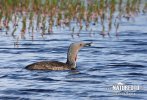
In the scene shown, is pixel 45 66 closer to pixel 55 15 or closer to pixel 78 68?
pixel 78 68

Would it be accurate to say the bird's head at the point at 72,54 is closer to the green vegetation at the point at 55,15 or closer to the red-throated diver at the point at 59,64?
the red-throated diver at the point at 59,64

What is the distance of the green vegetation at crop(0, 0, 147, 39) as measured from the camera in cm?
2686

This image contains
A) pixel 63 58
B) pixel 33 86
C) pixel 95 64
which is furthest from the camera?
pixel 63 58

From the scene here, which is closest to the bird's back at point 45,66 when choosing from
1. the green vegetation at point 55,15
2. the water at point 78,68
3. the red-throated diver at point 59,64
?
the red-throated diver at point 59,64

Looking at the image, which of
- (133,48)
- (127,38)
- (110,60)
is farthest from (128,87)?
(127,38)

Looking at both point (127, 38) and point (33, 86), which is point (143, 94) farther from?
point (127, 38)

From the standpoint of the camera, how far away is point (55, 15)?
29750 mm

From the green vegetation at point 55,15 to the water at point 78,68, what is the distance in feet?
2.94

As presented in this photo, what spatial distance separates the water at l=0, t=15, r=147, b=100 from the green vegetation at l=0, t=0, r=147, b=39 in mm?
896

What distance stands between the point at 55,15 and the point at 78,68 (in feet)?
37.0

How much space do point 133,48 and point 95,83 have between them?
705 centimetres

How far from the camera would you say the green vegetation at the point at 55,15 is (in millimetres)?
26859

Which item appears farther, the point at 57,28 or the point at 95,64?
the point at 57,28

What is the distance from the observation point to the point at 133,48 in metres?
22.8
